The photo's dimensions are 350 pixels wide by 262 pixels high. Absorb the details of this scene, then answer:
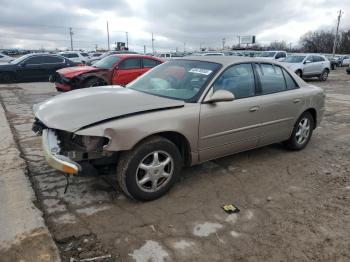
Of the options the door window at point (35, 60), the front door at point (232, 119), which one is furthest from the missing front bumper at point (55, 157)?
the door window at point (35, 60)

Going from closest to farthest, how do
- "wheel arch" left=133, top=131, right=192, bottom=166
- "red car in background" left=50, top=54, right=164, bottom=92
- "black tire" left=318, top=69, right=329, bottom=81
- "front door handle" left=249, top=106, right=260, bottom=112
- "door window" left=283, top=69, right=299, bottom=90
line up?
"wheel arch" left=133, top=131, right=192, bottom=166 → "front door handle" left=249, top=106, right=260, bottom=112 → "door window" left=283, top=69, right=299, bottom=90 → "red car in background" left=50, top=54, right=164, bottom=92 → "black tire" left=318, top=69, right=329, bottom=81

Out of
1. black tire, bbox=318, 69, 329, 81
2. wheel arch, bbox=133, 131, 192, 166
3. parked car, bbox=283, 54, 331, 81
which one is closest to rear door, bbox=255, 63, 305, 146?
wheel arch, bbox=133, 131, 192, 166

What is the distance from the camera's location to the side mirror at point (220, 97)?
3.81m

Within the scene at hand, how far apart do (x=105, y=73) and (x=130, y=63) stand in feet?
3.31

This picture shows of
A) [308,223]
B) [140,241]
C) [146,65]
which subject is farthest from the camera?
[146,65]

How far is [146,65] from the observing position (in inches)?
446

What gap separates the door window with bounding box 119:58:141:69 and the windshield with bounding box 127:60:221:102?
20.3ft

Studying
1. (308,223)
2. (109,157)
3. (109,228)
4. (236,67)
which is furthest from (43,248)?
(236,67)

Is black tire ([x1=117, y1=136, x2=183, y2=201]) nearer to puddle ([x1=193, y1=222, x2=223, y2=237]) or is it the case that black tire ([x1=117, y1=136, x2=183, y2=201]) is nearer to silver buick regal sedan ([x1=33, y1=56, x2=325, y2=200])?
silver buick regal sedan ([x1=33, y1=56, x2=325, y2=200])

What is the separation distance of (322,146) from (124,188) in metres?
3.94

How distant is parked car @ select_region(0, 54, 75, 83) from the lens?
1482 centimetres

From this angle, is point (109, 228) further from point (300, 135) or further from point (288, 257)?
point (300, 135)

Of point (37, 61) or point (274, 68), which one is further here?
point (37, 61)

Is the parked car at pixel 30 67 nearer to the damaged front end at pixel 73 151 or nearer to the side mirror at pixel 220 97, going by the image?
the damaged front end at pixel 73 151
